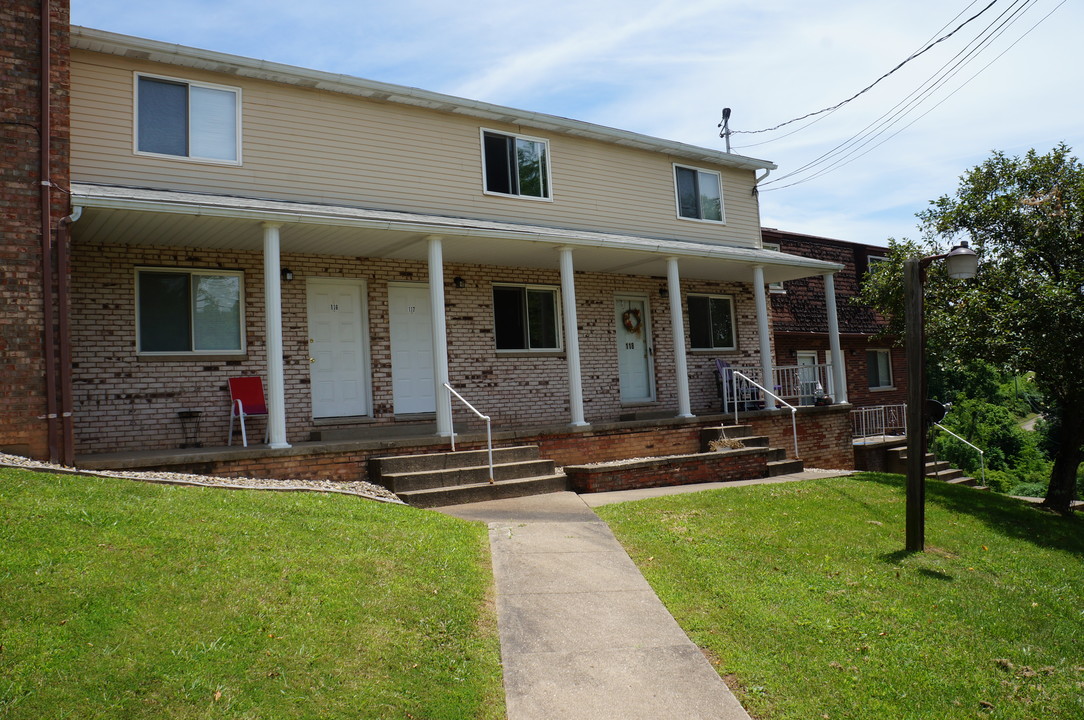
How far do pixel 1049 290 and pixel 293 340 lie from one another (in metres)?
10.6

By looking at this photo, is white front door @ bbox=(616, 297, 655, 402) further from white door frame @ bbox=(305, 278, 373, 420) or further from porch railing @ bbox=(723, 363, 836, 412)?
white door frame @ bbox=(305, 278, 373, 420)

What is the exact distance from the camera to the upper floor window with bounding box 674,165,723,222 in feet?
50.5

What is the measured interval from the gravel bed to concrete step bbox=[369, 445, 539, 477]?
33 cm

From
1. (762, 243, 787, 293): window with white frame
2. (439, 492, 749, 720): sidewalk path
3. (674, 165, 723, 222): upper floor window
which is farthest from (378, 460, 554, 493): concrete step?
(762, 243, 787, 293): window with white frame

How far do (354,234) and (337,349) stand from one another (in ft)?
6.22

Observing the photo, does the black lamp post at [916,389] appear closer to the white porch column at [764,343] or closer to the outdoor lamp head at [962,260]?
the outdoor lamp head at [962,260]

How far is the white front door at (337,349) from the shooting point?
11.2m

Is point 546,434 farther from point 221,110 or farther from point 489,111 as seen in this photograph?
point 221,110

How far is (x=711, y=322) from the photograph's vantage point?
1559cm

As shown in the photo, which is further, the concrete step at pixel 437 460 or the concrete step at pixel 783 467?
the concrete step at pixel 783 467

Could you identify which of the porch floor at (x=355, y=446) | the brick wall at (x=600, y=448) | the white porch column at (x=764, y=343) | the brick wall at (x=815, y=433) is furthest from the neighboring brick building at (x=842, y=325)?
the porch floor at (x=355, y=446)

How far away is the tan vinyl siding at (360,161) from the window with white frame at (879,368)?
10.4 m

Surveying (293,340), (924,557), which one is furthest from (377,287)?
(924,557)

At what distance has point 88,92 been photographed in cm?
974
